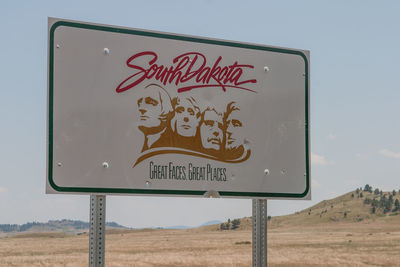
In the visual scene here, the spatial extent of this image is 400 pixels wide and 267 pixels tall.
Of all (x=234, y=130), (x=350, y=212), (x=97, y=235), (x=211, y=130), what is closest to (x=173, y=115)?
(x=211, y=130)

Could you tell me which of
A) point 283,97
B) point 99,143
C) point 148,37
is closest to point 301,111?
point 283,97

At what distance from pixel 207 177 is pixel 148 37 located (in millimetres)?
1898

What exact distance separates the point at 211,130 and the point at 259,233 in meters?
1.50

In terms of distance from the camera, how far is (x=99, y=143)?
22.9 ft

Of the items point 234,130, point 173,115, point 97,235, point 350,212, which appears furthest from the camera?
point 350,212

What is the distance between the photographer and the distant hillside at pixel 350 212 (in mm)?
140250

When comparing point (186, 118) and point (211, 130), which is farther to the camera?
point (211, 130)

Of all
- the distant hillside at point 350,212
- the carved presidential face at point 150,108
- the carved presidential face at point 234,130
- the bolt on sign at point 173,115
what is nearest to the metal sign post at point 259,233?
the bolt on sign at point 173,115

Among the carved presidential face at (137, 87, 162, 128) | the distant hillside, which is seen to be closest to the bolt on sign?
the carved presidential face at (137, 87, 162, 128)

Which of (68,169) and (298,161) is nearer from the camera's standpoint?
(68,169)

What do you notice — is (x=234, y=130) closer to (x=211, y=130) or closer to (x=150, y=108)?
(x=211, y=130)

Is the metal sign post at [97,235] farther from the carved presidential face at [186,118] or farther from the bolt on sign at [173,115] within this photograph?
the carved presidential face at [186,118]

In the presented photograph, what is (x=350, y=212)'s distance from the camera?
14762 cm

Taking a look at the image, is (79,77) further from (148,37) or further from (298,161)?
(298,161)
